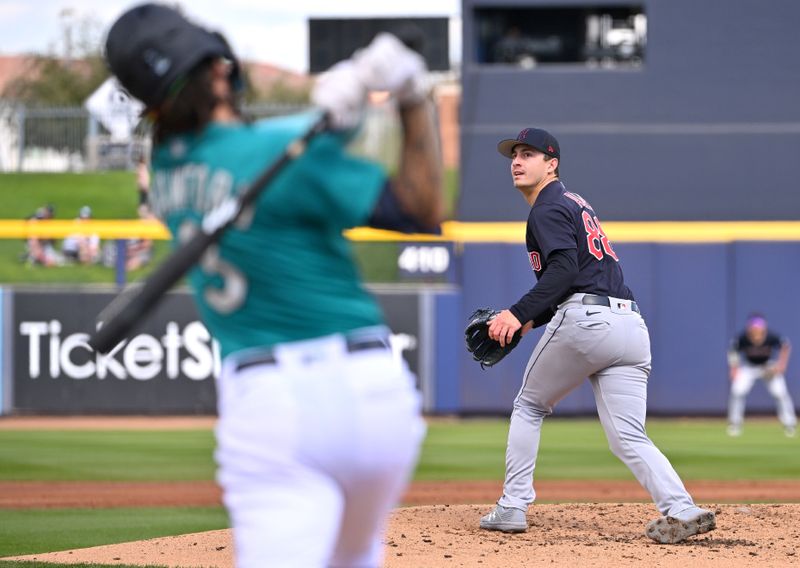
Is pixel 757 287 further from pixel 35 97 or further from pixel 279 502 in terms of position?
pixel 35 97

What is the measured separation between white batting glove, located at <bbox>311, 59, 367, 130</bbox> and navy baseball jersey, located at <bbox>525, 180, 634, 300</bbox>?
296 cm

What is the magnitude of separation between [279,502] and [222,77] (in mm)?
845

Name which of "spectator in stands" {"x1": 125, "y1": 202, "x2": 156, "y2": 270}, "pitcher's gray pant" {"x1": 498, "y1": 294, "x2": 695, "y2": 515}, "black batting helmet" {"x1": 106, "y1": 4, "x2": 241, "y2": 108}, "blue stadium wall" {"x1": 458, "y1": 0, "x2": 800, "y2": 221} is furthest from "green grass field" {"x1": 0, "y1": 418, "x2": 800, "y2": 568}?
"black batting helmet" {"x1": 106, "y1": 4, "x2": 241, "y2": 108}

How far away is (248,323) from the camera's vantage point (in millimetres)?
2531

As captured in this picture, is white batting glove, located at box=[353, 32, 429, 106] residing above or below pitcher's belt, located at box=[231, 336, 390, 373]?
above

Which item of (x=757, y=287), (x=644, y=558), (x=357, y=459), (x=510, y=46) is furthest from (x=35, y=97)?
(x=357, y=459)

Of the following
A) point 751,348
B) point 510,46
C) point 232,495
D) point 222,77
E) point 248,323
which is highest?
point 510,46

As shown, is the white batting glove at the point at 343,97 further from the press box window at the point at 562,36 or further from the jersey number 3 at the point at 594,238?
the press box window at the point at 562,36

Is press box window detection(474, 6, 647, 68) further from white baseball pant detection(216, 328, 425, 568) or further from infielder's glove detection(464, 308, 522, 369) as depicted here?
white baseball pant detection(216, 328, 425, 568)

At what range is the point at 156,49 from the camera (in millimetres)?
2547

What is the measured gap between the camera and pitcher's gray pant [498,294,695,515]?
547 cm

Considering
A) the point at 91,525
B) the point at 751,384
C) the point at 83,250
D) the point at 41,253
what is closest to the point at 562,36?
the point at 751,384

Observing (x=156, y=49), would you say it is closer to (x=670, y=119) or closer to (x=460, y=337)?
(x=460, y=337)

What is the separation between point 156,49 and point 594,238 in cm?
323
